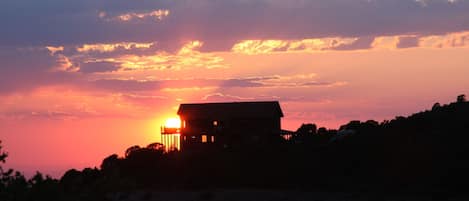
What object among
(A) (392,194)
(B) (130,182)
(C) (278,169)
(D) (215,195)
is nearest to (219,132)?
(C) (278,169)

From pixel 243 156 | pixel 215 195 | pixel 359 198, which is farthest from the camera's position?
pixel 243 156

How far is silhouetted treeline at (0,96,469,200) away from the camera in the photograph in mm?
43594

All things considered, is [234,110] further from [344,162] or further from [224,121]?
[344,162]

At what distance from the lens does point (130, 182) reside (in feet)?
44.7

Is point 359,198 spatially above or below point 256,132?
below

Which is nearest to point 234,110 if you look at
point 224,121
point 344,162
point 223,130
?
point 224,121

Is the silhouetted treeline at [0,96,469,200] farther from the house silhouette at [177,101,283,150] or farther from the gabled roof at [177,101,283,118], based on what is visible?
the gabled roof at [177,101,283,118]

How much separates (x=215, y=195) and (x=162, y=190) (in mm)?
5067

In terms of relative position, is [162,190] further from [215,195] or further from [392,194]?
[392,194]

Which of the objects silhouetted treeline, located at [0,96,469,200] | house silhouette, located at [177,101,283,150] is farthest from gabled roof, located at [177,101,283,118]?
silhouetted treeline, located at [0,96,469,200]

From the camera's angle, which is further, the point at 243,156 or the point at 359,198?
the point at 243,156

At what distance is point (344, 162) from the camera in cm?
4834

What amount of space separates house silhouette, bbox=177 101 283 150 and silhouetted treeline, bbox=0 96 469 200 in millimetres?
8075

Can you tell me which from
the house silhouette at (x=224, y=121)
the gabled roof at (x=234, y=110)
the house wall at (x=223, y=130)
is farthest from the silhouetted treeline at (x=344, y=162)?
the gabled roof at (x=234, y=110)
